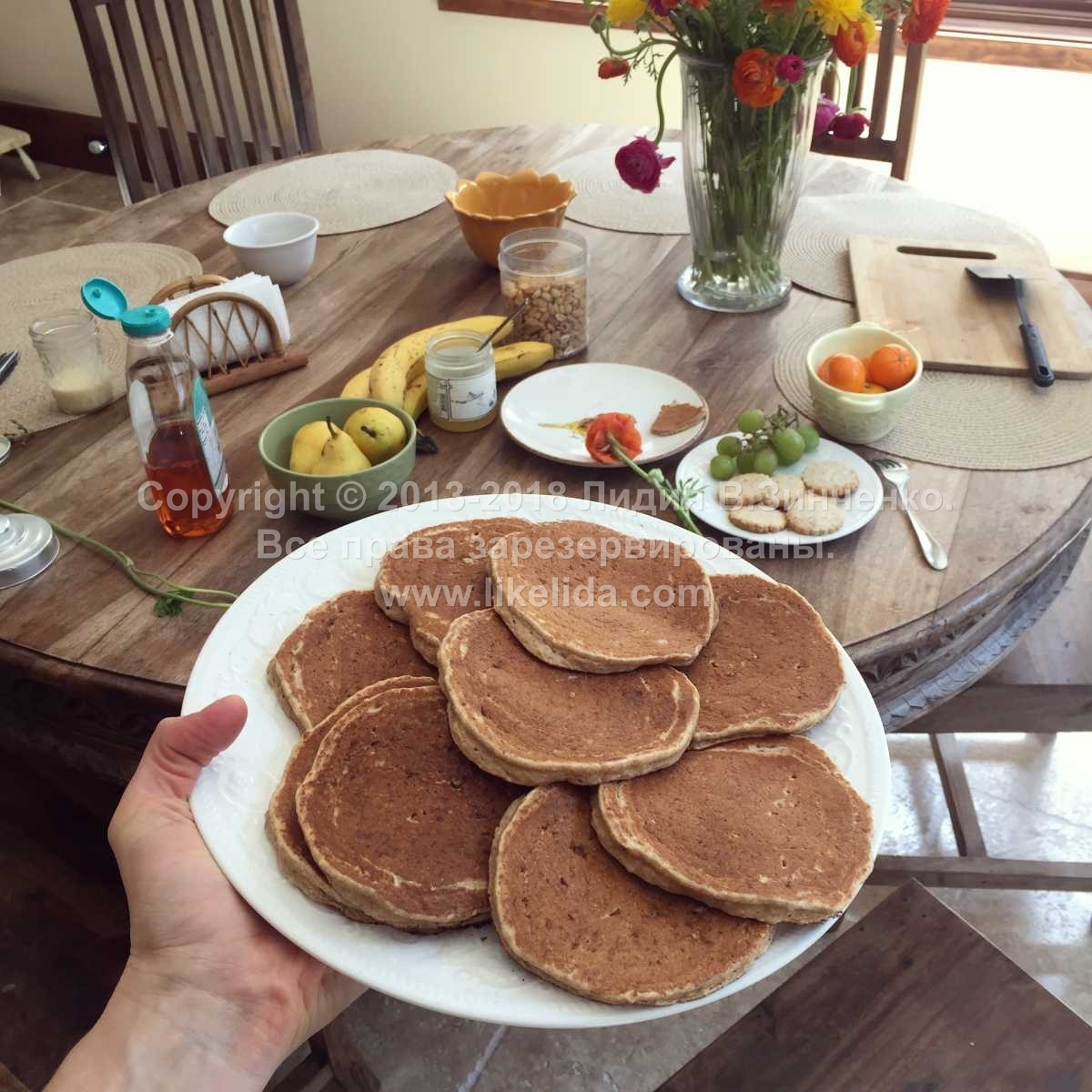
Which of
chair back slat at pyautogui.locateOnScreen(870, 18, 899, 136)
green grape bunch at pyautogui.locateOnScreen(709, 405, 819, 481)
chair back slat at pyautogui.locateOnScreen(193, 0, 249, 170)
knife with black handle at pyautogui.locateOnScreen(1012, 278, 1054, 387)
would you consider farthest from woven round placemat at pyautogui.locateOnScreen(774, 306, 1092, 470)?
chair back slat at pyautogui.locateOnScreen(193, 0, 249, 170)

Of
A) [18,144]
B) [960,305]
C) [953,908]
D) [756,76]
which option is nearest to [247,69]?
[756,76]

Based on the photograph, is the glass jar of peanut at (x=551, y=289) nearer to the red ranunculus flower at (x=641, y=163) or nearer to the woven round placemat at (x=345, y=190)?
the red ranunculus flower at (x=641, y=163)

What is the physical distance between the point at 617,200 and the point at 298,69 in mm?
1094

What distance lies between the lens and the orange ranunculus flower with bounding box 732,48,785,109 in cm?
133

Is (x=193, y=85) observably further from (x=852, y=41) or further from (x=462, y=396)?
(x=852, y=41)

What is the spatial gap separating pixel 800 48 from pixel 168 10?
1.75 m

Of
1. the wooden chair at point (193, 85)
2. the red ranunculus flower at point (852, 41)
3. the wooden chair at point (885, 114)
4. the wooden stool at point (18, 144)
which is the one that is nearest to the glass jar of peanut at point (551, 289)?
the red ranunculus flower at point (852, 41)

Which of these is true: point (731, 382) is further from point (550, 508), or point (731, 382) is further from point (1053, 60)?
point (1053, 60)

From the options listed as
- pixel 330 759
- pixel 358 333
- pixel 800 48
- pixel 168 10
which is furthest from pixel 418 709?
pixel 168 10

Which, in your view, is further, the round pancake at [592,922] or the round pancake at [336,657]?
the round pancake at [336,657]

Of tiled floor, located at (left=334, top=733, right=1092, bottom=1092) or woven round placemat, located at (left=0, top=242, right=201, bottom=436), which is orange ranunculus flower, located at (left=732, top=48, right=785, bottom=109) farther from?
tiled floor, located at (left=334, top=733, right=1092, bottom=1092)

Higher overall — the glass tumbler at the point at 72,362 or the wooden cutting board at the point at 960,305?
the glass tumbler at the point at 72,362

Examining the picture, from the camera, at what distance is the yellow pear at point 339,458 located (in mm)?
1230

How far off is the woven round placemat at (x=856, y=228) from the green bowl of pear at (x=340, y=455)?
0.90 metres
